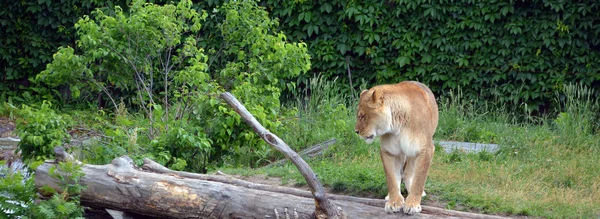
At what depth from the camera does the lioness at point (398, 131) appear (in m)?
6.02

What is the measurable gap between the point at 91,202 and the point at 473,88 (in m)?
6.24

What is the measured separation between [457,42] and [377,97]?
18.4 ft

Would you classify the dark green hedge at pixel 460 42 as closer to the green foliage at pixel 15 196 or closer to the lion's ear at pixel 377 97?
the lion's ear at pixel 377 97

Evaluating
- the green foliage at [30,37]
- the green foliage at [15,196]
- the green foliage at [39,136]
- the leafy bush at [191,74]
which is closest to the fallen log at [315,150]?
the leafy bush at [191,74]

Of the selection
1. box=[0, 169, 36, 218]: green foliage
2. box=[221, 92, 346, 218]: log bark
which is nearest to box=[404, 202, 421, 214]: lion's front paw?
box=[221, 92, 346, 218]: log bark

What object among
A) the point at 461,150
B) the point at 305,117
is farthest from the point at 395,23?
the point at 461,150

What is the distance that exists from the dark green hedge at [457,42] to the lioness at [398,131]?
5.10m

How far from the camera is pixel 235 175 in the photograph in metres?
8.05

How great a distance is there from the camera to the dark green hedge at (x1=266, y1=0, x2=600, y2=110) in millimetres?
10688

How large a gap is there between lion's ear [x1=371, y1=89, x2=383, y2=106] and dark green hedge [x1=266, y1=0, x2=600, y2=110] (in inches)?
212

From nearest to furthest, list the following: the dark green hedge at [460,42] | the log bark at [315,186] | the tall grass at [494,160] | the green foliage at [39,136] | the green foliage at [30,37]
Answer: the log bark at [315,186] < the tall grass at [494,160] < the green foliage at [39,136] < the dark green hedge at [460,42] < the green foliage at [30,37]

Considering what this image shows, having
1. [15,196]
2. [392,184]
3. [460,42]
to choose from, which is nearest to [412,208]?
[392,184]

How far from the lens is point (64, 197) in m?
6.55

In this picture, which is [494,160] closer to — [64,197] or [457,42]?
[457,42]
